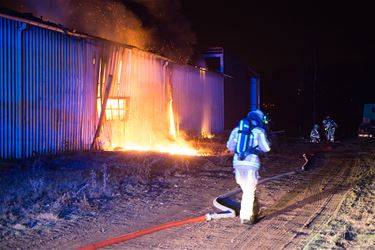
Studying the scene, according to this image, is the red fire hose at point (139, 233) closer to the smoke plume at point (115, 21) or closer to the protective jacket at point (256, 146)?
the protective jacket at point (256, 146)

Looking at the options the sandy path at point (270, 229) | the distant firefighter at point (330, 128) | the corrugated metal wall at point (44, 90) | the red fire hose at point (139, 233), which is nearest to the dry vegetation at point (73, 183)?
the corrugated metal wall at point (44, 90)

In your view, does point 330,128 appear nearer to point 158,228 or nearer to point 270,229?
point 270,229

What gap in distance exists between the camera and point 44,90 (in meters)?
12.9

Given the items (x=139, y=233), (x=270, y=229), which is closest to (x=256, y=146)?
(x=270, y=229)

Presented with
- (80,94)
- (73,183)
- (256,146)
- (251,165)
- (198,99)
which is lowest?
(73,183)

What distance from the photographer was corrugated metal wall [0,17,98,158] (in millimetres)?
11742

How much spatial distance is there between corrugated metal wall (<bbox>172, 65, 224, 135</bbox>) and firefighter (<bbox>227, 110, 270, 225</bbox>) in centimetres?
1414

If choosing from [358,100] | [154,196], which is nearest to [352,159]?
[154,196]

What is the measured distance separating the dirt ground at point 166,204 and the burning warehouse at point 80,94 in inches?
37.6

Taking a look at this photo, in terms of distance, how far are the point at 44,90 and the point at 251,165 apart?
8.20m

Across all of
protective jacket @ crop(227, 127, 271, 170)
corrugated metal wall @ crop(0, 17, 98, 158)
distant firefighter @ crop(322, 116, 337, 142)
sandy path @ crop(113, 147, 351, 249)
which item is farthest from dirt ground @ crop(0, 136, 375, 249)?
distant firefighter @ crop(322, 116, 337, 142)

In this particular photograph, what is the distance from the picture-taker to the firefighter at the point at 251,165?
6613mm

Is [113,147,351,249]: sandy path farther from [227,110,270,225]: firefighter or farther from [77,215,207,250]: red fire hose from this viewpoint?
[227,110,270,225]: firefighter

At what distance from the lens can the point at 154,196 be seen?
8.91m
